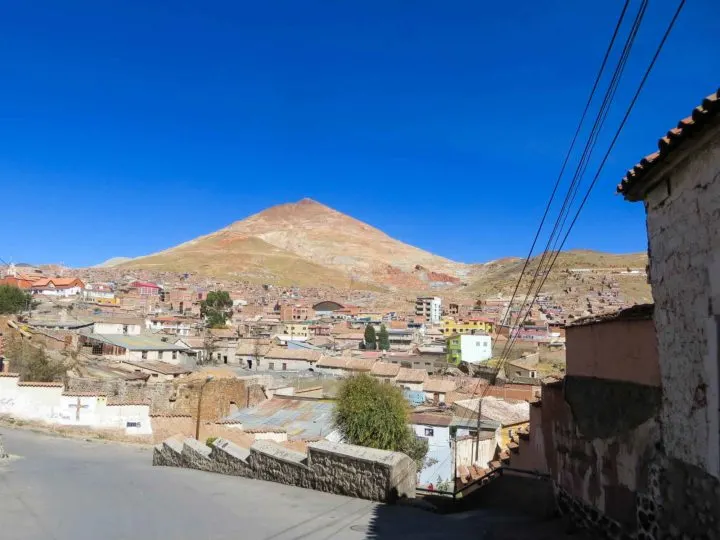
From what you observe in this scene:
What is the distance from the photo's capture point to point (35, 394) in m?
22.3

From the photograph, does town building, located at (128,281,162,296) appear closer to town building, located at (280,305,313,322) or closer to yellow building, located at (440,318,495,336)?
town building, located at (280,305,313,322)

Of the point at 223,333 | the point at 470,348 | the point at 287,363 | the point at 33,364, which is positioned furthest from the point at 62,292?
the point at 33,364

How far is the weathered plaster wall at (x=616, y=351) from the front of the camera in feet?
20.2

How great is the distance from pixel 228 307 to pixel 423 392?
7751 cm

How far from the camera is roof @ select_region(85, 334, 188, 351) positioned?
136 ft

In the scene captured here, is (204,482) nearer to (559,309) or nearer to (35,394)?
(35,394)

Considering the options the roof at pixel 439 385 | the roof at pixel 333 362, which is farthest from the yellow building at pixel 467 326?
the roof at pixel 439 385

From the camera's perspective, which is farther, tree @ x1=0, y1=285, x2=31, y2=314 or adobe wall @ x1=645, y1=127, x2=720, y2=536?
tree @ x1=0, y1=285, x2=31, y2=314

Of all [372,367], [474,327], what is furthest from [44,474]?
[474,327]

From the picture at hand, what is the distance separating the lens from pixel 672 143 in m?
5.12

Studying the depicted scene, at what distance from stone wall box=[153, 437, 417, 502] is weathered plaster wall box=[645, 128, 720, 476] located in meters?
4.76

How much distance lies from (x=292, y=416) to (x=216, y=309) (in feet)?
250

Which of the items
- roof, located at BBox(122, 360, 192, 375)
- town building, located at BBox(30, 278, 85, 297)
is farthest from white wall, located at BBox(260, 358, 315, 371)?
town building, located at BBox(30, 278, 85, 297)

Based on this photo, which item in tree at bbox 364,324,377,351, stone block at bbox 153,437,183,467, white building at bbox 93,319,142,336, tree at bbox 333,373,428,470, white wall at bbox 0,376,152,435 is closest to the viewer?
stone block at bbox 153,437,183,467
